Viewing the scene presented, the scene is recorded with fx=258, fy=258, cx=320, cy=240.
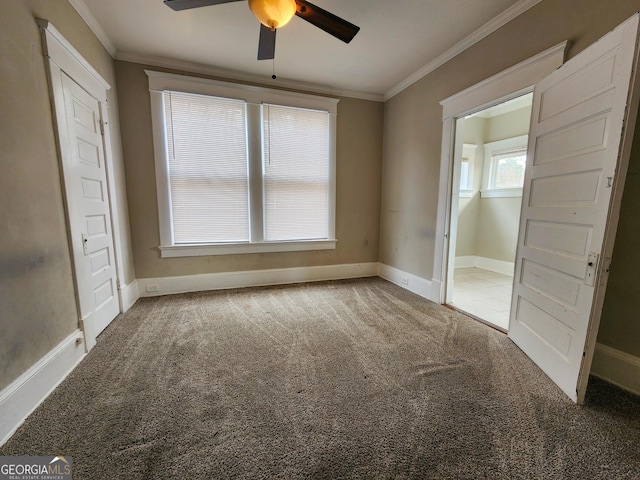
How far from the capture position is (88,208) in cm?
214

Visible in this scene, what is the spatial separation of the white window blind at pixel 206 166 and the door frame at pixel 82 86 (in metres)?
0.60

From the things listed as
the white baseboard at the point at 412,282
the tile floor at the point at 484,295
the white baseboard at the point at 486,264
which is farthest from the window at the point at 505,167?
the white baseboard at the point at 412,282

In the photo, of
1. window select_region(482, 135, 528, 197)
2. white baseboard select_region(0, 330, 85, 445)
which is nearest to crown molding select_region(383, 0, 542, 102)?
window select_region(482, 135, 528, 197)

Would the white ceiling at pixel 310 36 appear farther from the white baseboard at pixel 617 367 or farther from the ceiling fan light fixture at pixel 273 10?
the white baseboard at pixel 617 367

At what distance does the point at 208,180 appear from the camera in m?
3.20

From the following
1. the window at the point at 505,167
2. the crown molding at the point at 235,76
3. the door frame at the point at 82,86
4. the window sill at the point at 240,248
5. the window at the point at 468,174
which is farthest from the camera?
the window at the point at 468,174

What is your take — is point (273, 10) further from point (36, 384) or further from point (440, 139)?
point (36, 384)

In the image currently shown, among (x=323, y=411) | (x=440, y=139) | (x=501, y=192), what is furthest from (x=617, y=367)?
(x=501, y=192)

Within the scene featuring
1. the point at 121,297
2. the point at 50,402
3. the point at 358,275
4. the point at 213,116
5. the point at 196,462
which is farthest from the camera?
the point at 358,275

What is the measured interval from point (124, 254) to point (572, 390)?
3897mm

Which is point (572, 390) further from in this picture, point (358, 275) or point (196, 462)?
point (358, 275)

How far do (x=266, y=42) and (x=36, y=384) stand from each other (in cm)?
260

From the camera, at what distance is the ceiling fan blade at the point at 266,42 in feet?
5.84

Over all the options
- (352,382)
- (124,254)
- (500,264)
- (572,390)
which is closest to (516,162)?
(500,264)
